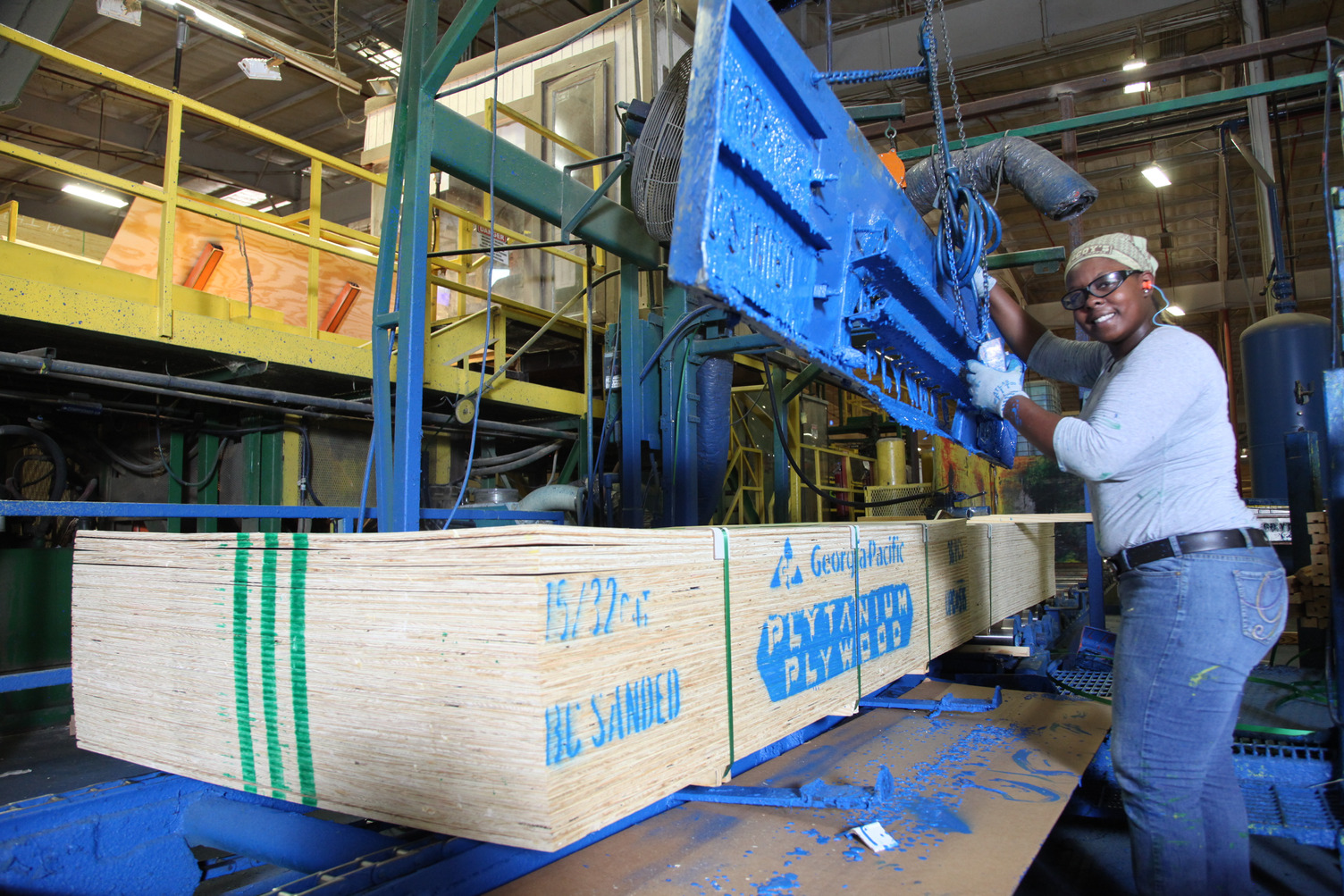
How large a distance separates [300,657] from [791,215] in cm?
131

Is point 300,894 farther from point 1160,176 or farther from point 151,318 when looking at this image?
point 1160,176

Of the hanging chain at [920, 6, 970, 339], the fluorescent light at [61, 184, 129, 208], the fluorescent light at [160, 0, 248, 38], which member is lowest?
the hanging chain at [920, 6, 970, 339]

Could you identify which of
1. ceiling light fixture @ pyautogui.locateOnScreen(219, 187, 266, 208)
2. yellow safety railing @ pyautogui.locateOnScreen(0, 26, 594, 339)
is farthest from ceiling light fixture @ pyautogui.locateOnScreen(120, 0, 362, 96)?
ceiling light fixture @ pyautogui.locateOnScreen(219, 187, 266, 208)

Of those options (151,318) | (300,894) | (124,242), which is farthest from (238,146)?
(300,894)

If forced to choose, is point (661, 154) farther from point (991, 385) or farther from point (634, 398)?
point (634, 398)

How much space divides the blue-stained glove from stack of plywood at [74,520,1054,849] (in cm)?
79

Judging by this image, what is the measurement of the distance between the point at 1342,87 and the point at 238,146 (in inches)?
618

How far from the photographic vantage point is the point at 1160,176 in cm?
1021

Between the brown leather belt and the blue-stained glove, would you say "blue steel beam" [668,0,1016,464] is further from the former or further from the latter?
the brown leather belt

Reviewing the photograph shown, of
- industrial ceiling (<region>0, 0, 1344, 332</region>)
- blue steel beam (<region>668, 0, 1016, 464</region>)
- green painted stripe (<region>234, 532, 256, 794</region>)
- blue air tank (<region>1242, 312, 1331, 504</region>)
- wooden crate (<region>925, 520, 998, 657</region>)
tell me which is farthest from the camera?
industrial ceiling (<region>0, 0, 1344, 332</region>)

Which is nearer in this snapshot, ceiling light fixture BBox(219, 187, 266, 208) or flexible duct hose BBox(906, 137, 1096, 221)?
flexible duct hose BBox(906, 137, 1096, 221)

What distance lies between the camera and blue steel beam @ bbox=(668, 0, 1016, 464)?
1323mm

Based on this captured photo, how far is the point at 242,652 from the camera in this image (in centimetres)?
157

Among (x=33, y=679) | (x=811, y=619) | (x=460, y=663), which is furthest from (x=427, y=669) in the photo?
(x=33, y=679)
